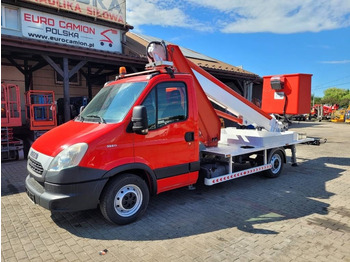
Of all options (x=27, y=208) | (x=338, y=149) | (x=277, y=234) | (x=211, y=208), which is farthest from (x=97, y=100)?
(x=338, y=149)

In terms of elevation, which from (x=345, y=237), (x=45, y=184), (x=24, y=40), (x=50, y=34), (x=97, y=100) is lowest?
(x=345, y=237)

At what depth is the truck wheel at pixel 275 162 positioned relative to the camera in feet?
21.5

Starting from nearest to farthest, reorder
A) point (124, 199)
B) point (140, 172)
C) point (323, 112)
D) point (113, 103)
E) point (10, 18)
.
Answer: point (124, 199), point (140, 172), point (113, 103), point (10, 18), point (323, 112)

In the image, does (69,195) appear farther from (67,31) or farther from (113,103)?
(67,31)

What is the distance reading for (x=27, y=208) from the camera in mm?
4695

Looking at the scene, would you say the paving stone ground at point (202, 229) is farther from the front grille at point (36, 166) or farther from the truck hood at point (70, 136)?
the truck hood at point (70, 136)

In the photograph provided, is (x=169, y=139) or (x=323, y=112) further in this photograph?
→ (x=323, y=112)

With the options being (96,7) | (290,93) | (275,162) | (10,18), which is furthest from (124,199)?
(96,7)

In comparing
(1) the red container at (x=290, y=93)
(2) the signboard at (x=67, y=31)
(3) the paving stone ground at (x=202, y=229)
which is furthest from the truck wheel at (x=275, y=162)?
(2) the signboard at (x=67, y=31)

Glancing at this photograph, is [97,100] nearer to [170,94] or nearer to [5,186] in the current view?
[170,94]

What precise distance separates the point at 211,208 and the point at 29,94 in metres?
8.34

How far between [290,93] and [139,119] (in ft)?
16.4

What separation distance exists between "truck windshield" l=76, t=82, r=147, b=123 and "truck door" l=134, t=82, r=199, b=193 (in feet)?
0.89

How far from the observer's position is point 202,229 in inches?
153
